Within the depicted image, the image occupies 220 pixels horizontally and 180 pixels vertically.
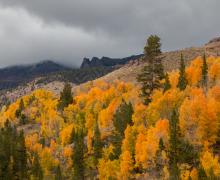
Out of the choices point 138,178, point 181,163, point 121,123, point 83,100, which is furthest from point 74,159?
point 83,100

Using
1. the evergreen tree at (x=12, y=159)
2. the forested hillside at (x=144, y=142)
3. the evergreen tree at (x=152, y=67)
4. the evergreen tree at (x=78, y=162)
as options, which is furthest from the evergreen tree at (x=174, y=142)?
the evergreen tree at (x=12, y=159)

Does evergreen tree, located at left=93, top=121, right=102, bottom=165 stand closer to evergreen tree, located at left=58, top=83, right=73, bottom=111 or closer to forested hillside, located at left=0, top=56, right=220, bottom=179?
forested hillside, located at left=0, top=56, right=220, bottom=179

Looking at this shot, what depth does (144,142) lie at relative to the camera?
326 feet

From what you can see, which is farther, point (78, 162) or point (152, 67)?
point (78, 162)

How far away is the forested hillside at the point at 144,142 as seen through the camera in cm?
9100

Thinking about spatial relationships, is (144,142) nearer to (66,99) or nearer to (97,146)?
(97,146)

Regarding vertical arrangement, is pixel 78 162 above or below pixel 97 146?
below

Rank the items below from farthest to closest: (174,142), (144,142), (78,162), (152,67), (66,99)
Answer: (66,99) < (78,162) < (152,67) < (144,142) < (174,142)

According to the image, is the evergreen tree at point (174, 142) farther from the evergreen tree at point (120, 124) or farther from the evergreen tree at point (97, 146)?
the evergreen tree at point (97, 146)

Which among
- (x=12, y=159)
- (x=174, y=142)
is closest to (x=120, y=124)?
(x=174, y=142)

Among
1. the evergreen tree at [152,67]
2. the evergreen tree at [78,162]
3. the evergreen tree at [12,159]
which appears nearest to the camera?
the evergreen tree at [152,67]

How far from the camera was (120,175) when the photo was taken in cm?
10256

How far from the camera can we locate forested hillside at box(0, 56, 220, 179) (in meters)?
91.0

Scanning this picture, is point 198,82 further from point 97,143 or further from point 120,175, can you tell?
point 120,175
